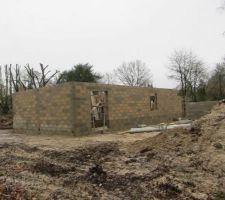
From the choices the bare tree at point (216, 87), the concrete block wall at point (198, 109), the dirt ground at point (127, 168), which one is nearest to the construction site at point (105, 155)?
the dirt ground at point (127, 168)

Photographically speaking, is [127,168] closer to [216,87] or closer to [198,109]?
[198,109]

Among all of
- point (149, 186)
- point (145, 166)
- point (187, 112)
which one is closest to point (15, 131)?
point (187, 112)

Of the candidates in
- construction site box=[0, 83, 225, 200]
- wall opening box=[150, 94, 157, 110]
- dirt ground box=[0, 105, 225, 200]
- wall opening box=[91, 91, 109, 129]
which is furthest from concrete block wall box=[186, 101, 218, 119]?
dirt ground box=[0, 105, 225, 200]

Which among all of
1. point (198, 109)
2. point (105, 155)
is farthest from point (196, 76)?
point (105, 155)

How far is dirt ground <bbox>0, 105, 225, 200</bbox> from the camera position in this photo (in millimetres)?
6832

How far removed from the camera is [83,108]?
17.0 meters

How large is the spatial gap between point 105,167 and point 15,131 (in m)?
14.0

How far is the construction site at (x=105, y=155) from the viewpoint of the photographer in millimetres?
7000

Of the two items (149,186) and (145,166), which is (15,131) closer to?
(145,166)

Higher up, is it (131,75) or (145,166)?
A: (131,75)

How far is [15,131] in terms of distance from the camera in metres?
22.0

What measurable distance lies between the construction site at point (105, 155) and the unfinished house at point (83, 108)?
46 millimetres

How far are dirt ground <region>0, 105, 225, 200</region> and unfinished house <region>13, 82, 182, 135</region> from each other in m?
3.54

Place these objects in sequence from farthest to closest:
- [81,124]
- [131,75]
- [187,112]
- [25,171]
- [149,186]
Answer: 1. [131,75]
2. [187,112]
3. [81,124]
4. [25,171]
5. [149,186]
